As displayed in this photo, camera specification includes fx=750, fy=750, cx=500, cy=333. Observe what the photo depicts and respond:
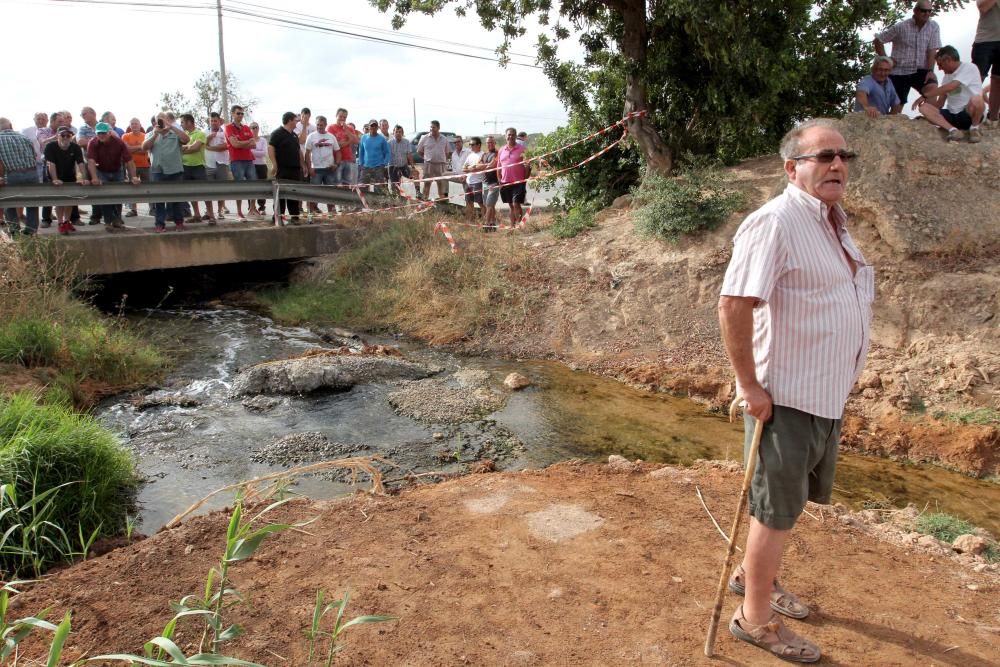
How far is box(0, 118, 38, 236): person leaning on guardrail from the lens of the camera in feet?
33.2

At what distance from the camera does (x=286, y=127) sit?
12.0 meters

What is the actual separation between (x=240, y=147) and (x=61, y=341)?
524cm

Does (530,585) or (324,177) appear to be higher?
(324,177)

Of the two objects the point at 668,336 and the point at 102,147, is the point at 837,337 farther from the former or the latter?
the point at 102,147

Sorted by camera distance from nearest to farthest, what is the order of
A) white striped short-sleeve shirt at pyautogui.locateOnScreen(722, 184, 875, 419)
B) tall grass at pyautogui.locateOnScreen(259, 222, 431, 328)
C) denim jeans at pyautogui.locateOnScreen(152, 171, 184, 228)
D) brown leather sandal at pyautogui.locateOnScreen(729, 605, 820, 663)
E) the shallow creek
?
1. white striped short-sleeve shirt at pyautogui.locateOnScreen(722, 184, 875, 419)
2. brown leather sandal at pyautogui.locateOnScreen(729, 605, 820, 663)
3. the shallow creek
4. tall grass at pyautogui.locateOnScreen(259, 222, 431, 328)
5. denim jeans at pyautogui.locateOnScreen(152, 171, 184, 228)

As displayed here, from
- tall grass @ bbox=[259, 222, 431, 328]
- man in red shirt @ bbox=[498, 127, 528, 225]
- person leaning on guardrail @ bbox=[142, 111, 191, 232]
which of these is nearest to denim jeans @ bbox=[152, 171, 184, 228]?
person leaning on guardrail @ bbox=[142, 111, 191, 232]

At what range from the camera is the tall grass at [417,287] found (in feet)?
33.9

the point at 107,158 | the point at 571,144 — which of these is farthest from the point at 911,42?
the point at 107,158

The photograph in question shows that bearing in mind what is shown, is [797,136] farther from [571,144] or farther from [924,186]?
[571,144]

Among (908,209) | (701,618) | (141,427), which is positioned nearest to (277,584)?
(701,618)

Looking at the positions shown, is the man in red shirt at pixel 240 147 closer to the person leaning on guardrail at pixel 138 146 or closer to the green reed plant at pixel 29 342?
the person leaning on guardrail at pixel 138 146

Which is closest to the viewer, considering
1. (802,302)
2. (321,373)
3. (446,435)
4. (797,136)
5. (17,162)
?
(802,302)

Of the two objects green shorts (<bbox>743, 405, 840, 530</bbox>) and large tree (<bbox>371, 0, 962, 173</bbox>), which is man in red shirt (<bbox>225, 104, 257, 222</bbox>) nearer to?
large tree (<bbox>371, 0, 962, 173</bbox>)

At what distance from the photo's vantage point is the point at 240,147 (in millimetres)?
12016
